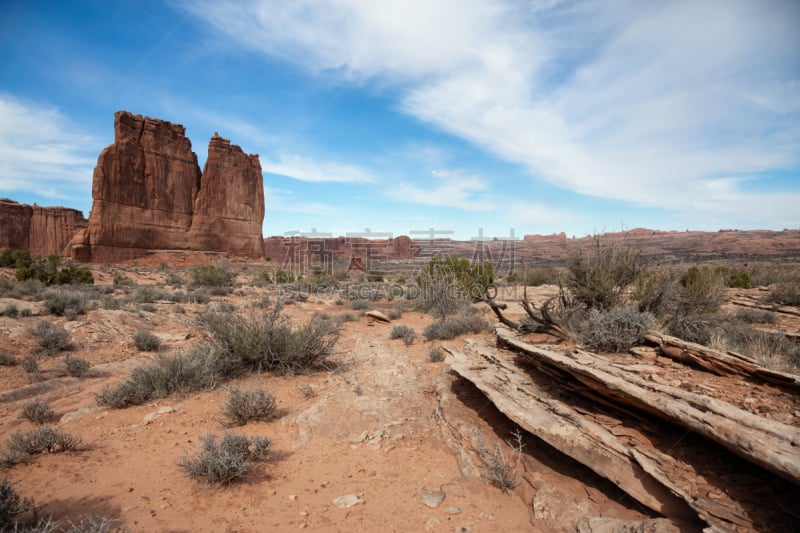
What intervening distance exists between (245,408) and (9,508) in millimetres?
2049

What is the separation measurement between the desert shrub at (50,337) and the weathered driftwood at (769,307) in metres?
16.8

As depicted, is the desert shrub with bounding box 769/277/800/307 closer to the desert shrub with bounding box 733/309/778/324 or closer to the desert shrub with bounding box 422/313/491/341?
the desert shrub with bounding box 733/309/778/324

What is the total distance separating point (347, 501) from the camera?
2836 mm

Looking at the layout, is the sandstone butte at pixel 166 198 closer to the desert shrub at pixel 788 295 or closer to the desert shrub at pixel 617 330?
the desert shrub at pixel 617 330

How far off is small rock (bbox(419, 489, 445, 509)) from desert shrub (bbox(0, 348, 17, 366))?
7.53 metres

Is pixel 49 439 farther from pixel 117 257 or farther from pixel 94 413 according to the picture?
pixel 117 257

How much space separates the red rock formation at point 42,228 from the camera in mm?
57781

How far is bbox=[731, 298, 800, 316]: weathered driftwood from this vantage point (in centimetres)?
877

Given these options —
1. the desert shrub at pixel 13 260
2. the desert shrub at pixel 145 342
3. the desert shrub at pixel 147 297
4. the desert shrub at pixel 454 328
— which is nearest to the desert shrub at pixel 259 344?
the desert shrub at pixel 145 342

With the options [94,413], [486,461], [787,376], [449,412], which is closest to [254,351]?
[94,413]

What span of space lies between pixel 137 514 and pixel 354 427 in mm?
2132

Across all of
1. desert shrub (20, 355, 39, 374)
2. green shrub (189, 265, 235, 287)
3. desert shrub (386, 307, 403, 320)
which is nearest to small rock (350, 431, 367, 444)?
desert shrub (20, 355, 39, 374)

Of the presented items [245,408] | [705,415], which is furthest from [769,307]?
[245,408]

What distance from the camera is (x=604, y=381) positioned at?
2848 millimetres
